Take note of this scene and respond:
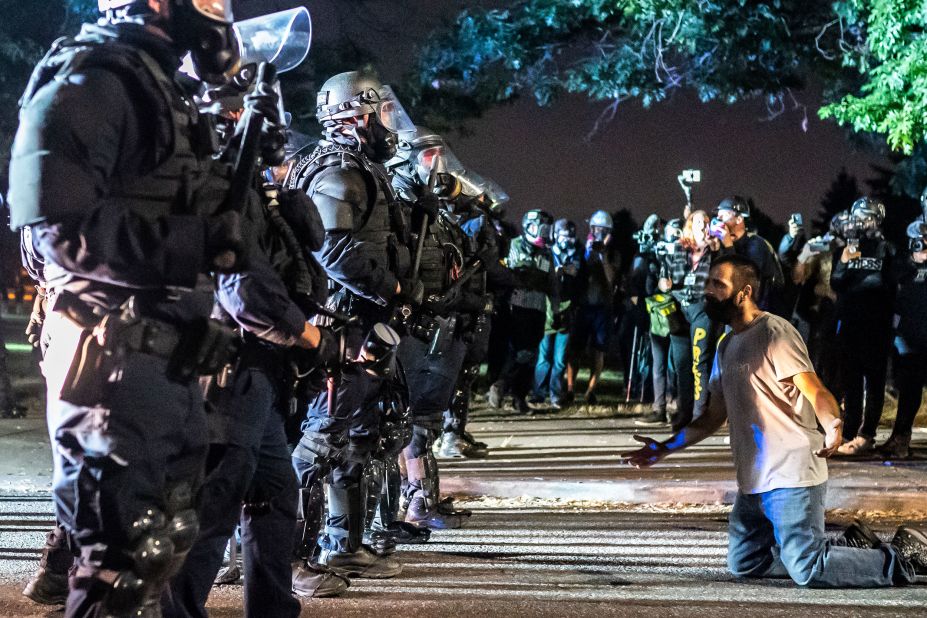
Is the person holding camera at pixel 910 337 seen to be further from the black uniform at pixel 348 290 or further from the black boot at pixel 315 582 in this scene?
the black boot at pixel 315 582

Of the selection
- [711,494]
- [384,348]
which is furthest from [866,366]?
[384,348]

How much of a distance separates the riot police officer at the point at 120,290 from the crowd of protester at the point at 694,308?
11.8 ft

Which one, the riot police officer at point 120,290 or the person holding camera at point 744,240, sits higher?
the person holding camera at point 744,240

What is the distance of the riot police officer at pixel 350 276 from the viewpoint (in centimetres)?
526

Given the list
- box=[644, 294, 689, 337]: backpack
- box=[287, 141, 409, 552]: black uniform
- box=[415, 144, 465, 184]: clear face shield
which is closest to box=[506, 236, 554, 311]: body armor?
box=[644, 294, 689, 337]: backpack

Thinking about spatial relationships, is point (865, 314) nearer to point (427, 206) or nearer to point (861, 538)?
point (861, 538)

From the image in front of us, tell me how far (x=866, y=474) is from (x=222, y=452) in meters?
5.71

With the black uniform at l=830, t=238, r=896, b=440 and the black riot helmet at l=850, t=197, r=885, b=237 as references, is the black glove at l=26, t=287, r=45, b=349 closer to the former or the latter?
the black uniform at l=830, t=238, r=896, b=440

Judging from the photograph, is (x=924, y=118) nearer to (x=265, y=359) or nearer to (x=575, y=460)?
(x=575, y=460)

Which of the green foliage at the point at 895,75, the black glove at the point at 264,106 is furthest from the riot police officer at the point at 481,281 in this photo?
the black glove at the point at 264,106

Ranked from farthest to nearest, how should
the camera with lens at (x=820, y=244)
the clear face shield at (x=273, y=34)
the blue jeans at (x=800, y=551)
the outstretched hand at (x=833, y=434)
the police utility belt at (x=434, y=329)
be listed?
the camera with lens at (x=820, y=244) → the police utility belt at (x=434, y=329) → the blue jeans at (x=800, y=551) → the outstretched hand at (x=833, y=434) → the clear face shield at (x=273, y=34)

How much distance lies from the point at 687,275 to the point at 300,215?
691 centimetres

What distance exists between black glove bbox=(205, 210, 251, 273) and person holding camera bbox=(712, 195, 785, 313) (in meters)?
7.48

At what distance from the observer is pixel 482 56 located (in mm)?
15438
